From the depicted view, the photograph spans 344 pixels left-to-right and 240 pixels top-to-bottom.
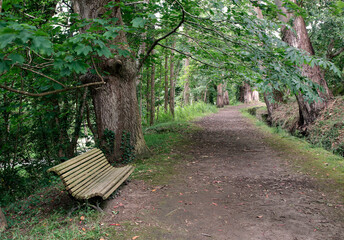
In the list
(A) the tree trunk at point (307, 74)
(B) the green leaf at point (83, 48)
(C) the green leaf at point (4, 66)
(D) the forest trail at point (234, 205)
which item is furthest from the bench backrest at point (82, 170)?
(A) the tree trunk at point (307, 74)

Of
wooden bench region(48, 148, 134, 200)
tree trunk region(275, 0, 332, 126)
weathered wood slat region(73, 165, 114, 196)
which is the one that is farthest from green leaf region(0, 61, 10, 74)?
tree trunk region(275, 0, 332, 126)

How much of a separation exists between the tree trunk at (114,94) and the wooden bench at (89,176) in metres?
1.33

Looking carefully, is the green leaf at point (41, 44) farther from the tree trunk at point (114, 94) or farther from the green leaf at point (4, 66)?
the tree trunk at point (114, 94)

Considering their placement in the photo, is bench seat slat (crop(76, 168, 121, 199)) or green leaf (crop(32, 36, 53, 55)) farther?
bench seat slat (crop(76, 168, 121, 199))

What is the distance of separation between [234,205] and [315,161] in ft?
10.9

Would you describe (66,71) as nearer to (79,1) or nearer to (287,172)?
(79,1)

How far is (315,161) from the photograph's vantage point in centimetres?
599

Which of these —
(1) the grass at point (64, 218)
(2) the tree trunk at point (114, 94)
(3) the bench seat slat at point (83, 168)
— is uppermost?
(2) the tree trunk at point (114, 94)

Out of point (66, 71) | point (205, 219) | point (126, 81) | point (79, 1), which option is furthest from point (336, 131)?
point (79, 1)

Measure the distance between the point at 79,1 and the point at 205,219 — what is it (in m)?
6.05

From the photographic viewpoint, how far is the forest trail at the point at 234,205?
319 centimetres

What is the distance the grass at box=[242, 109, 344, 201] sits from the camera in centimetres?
467

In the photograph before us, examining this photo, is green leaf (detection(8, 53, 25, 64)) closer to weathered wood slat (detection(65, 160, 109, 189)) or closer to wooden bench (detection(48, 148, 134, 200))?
wooden bench (detection(48, 148, 134, 200))

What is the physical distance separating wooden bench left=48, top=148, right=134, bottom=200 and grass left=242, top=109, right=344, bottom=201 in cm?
390
